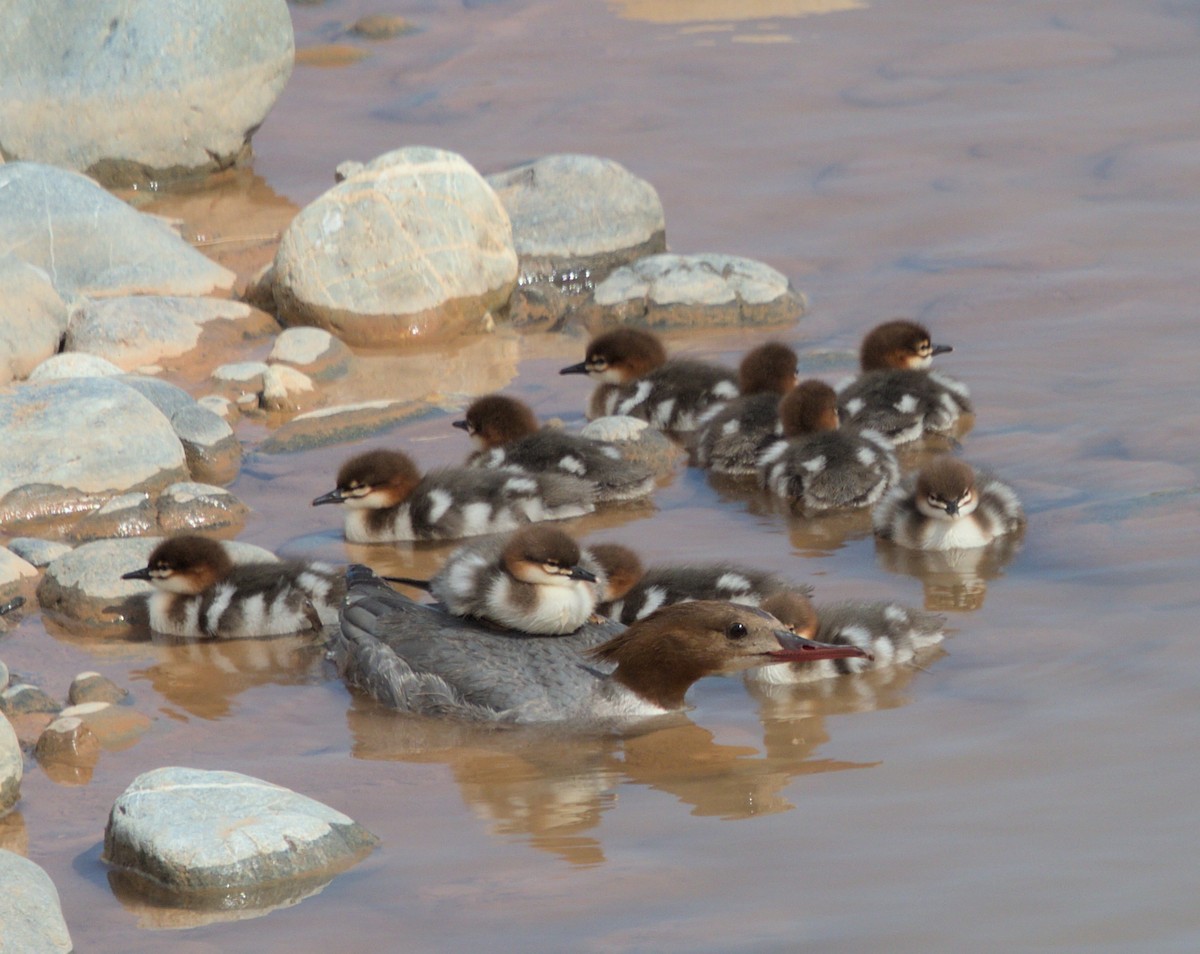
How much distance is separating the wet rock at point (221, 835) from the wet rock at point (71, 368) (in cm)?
424

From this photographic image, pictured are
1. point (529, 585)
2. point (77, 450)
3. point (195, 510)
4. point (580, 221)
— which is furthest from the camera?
point (580, 221)

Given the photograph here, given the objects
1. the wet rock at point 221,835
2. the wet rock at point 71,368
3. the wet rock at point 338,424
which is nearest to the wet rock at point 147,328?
the wet rock at point 71,368

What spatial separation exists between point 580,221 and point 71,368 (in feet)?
11.8

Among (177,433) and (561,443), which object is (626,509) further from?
(177,433)

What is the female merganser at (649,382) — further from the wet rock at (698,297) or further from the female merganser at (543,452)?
the wet rock at (698,297)

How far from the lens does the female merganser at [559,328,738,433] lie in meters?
8.97

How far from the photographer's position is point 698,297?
10.4m

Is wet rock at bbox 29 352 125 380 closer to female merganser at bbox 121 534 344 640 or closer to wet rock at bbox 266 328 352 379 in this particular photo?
wet rock at bbox 266 328 352 379

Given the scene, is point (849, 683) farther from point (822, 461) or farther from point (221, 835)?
point (221, 835)

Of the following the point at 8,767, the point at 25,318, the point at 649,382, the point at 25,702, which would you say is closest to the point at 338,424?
the point at 649,382

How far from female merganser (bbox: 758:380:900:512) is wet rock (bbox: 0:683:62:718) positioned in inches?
130

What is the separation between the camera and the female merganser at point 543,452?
8.01 m

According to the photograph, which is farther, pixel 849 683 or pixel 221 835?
pixel 849 683

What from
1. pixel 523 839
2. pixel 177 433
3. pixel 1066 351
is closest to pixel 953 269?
pixel 1066 351
